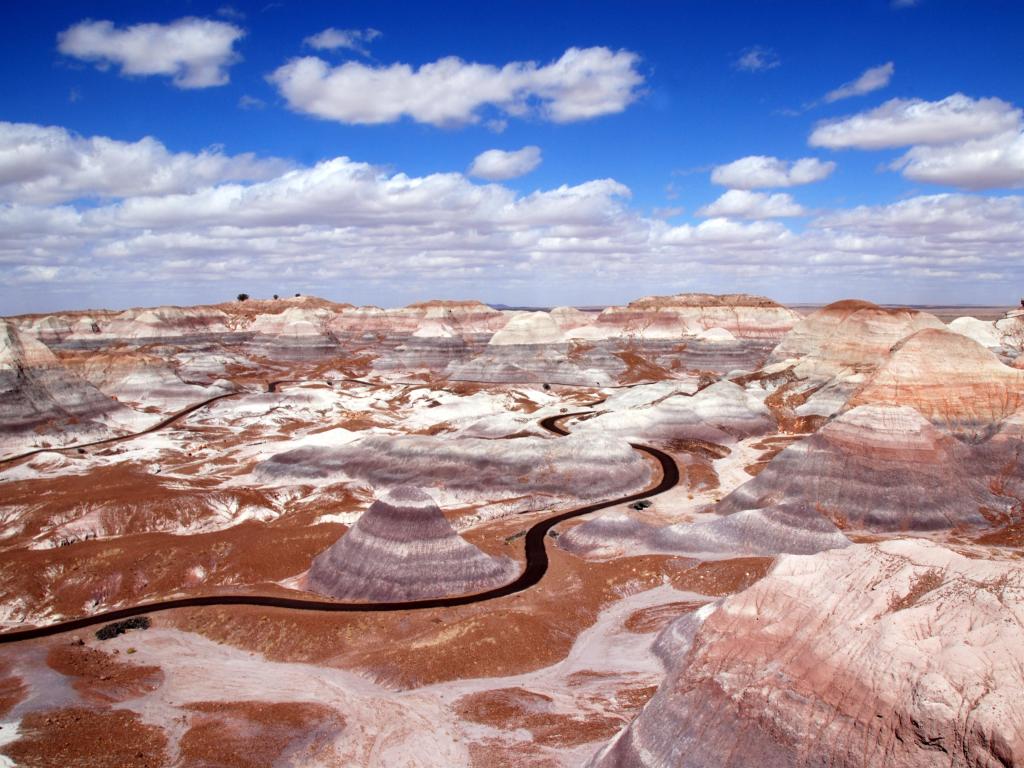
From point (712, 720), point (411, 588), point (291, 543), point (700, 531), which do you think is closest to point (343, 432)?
point (291, 543)

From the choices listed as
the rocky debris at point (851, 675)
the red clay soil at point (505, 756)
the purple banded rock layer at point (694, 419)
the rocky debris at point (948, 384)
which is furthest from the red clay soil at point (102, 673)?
the rocky debris at point (948, 384)

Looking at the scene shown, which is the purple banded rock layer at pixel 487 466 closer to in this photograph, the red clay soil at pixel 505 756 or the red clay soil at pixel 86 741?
the red clay soil at pixel 505 756

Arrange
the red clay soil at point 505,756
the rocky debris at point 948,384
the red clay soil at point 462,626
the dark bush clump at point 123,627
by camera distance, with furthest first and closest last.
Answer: the rocky debris at point 948,384 → the dark bush clump at point 123,627 → the red clay soil at point 462,626 → the red clay soil at point 505,756

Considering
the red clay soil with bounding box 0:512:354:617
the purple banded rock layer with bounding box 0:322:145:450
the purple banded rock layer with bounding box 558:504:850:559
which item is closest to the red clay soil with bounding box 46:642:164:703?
the red clay soil with bounding box 0:512:354:617

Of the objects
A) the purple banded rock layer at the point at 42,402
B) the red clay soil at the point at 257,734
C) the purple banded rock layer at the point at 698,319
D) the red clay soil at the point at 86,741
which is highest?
the purple banded rock layer at the point at 698,319

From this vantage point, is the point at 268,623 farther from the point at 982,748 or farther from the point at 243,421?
the point at 243,421

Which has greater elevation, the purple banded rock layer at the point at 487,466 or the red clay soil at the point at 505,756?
the purple banded rock layer at the point at 487,466

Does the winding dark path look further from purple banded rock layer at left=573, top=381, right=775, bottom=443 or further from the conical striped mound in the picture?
purple banded rock layer at left=573, top=381, right=775, bottom=443
